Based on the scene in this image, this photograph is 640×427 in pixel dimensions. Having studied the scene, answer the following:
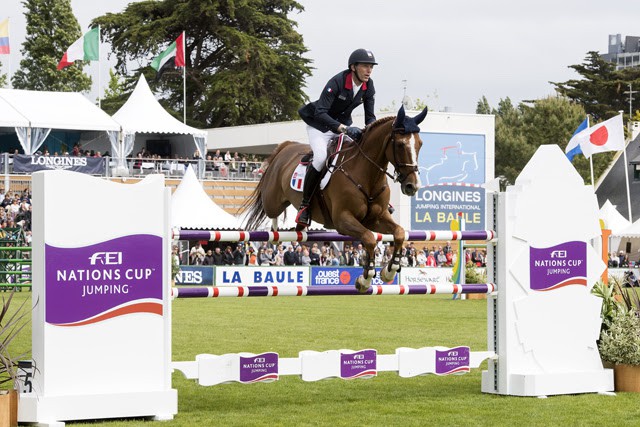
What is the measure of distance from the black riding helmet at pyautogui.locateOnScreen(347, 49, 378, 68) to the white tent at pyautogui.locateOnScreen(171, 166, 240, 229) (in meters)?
19.8

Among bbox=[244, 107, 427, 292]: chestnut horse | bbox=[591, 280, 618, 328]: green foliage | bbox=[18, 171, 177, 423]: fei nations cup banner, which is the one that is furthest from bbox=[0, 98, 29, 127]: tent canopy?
bbox=[18, 171, 177, 423]: fei nations cup banner

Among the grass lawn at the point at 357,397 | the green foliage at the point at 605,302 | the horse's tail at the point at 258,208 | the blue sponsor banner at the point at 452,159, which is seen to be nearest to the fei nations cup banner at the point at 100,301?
the grass lawn at the point at 357,397

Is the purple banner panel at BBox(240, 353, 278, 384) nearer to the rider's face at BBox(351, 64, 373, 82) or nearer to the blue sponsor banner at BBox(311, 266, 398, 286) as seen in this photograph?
the rider's face at BBox(351, 64, 373, 82)

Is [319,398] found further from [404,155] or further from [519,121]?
[519,121]

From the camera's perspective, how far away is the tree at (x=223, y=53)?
53.2 metres

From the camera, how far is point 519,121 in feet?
221

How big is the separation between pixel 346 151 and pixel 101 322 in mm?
2670

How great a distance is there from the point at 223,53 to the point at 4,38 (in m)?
18.5

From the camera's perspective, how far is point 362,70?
849cm

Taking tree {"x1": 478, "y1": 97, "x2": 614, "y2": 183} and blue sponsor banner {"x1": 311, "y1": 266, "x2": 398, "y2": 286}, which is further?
tree {"x1": 478, "y1": 97, "x2": 614, "y2": 183}

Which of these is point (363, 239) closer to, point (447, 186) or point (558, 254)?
point (558, 254)

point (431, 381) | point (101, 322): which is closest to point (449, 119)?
point (431, 381)

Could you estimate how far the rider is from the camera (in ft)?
27.8

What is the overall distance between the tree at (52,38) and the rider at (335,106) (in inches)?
2049
